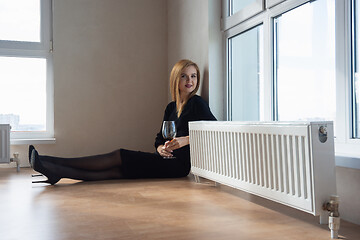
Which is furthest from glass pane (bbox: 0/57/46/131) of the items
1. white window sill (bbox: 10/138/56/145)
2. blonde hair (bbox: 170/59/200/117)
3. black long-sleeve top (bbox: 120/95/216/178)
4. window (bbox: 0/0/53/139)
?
blonde hair (bbox: 170/59/200/117)

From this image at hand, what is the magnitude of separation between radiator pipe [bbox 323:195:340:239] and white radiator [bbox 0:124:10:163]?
3.24m

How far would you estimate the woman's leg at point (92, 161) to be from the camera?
2963 millimetres

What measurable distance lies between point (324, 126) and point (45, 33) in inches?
138

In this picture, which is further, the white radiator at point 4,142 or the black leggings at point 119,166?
the white radiator at point 4,142

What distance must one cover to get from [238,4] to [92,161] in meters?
1.76

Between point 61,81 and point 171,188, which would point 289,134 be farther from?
point 61,81

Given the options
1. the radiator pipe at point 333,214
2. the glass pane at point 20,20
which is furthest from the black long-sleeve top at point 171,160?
the glass pane at point 20,20

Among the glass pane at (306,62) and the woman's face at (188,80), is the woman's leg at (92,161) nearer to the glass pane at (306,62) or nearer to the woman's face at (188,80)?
the woman's face at (188,80)

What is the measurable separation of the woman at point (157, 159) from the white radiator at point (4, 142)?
3.57 feet

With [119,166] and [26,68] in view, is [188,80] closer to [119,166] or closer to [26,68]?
[119,166]

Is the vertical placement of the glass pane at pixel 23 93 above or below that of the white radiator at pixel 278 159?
above

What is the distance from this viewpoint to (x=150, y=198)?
246cm

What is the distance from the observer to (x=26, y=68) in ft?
14.0

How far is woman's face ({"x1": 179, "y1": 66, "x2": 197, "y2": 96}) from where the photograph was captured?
3346mm
